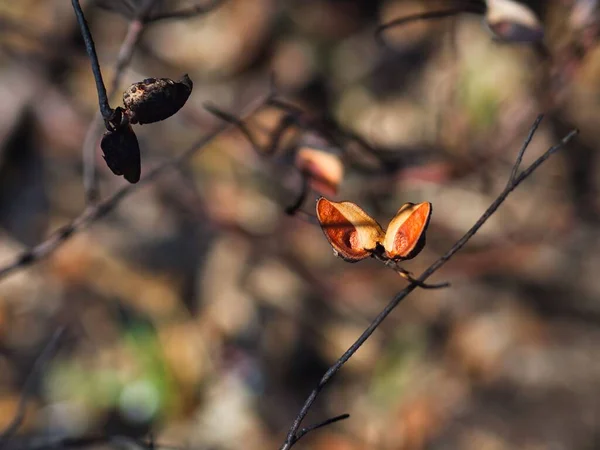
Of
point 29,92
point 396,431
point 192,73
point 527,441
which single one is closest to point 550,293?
point 527,441

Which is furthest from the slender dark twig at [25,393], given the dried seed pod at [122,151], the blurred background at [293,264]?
the blurred background at [293,264]

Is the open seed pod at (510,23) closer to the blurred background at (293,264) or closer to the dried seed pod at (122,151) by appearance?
the dried seed pod at (122,151)

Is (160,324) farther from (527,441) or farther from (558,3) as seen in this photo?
(558,3)

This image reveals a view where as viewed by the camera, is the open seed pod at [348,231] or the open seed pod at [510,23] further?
the open seed pod at [510,23]

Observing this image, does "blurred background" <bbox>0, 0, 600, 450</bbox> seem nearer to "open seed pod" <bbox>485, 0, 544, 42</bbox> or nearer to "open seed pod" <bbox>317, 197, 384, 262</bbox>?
"open seed pod" <bbox>485, 0, 544, 42</bbox>

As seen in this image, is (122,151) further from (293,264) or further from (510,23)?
(293,264)

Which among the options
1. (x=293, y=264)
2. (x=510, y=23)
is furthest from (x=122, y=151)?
(x=293, y=264)

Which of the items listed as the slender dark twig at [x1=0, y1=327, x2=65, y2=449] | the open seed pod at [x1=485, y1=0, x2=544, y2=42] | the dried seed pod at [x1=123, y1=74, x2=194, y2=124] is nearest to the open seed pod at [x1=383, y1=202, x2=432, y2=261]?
the dried seed pod at [x1=123, y1=74, x2=194, y2=124]
